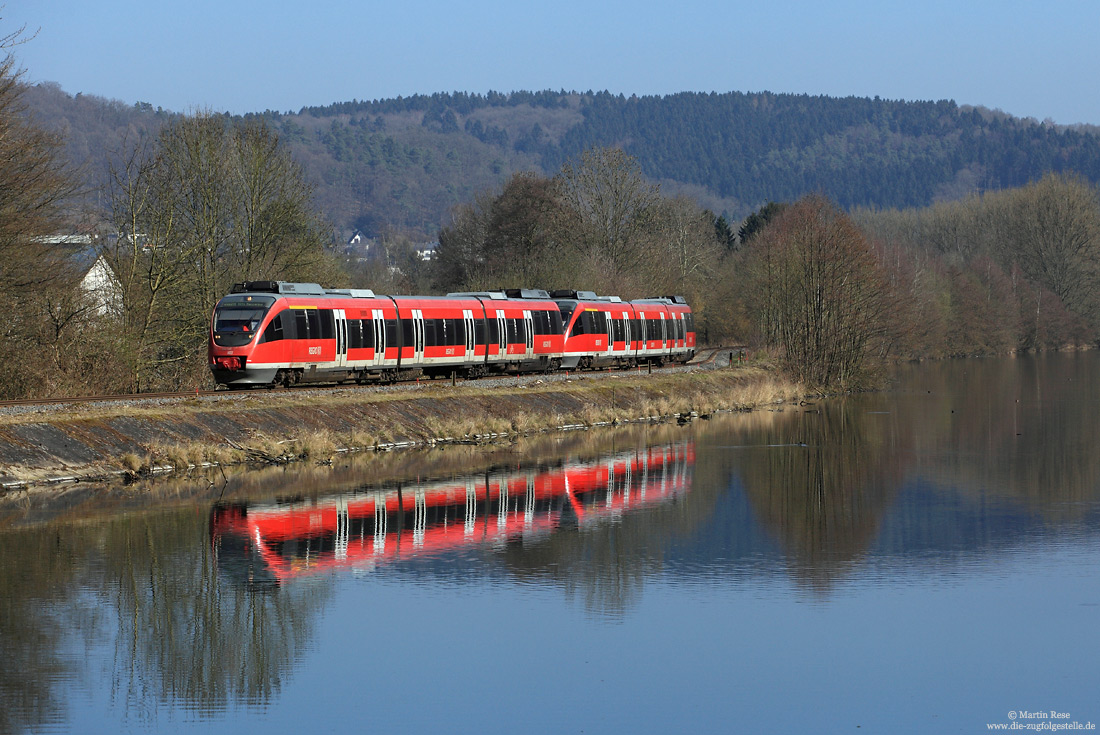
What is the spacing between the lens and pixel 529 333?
53531mm

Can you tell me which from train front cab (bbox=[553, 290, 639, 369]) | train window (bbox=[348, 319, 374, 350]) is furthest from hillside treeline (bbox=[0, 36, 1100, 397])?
train front cab (bbox=[553, 290, 639, 369])

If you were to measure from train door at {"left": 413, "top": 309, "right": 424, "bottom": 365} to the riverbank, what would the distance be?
40.9 inches

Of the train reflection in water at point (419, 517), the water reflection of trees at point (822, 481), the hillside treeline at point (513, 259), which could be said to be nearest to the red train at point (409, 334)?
the hillside treeline at point (513, 259)

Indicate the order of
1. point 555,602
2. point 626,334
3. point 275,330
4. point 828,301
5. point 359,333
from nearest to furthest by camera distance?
point 555,602
point 275,330
point 359,333
point 626,334
point 828,301

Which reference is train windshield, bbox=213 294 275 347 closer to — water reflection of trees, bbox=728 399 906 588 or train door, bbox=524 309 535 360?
water reflection of trees, bbox=728 399 906 588

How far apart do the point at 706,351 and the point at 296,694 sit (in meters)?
77.0

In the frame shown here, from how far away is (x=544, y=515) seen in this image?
88.8ft

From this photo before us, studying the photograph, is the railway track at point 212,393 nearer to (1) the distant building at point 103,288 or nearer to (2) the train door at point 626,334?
(1) the distant building at point 103,288

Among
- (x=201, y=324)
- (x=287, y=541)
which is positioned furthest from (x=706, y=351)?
(x=287, y=541)

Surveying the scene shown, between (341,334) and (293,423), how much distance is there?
641 cm

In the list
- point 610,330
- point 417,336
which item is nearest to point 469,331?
point 417,336

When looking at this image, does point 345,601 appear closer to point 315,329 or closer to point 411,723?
point 411,723

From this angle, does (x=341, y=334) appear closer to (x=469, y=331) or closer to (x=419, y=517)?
(x=469, y=331)

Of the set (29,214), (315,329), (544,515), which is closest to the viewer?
(544,515)
